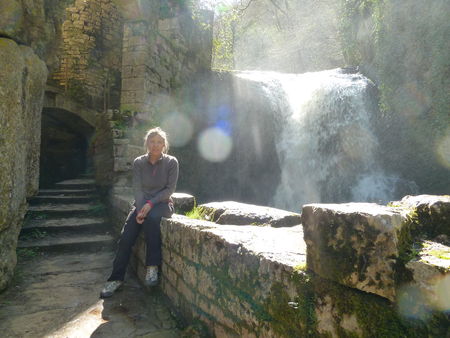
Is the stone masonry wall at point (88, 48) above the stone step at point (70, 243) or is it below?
above

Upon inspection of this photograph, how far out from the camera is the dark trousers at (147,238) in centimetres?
298

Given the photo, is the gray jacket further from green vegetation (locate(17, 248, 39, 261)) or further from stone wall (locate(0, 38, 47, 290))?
green vegetation (locate(17, 248, 39, 261))

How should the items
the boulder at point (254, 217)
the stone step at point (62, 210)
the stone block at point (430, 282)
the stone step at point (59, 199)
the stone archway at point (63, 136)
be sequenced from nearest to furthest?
the stone block at point (430, 282) → the boulder at point (254, 217) → the stone step at point (62, 210) → the stone step at point (59, 199) → the stone archway at point (63, 136)

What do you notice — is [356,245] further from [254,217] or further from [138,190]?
[138,190]

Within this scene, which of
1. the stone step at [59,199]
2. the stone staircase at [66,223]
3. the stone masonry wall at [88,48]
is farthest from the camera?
the stone masonry wall at [88,48]

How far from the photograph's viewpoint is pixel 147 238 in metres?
3.05

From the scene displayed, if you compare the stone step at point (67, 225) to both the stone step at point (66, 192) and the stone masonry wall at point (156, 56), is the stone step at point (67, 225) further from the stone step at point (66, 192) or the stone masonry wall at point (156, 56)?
the stone masonry wall at point (156, 56)

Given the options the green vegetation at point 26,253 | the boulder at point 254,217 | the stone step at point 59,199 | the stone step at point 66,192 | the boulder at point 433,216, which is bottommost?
the green vegetation at point 26,253

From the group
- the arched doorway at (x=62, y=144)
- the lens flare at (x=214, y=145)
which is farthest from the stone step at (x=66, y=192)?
the arched doorway at (x=62, y=144)

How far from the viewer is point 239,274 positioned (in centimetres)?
177

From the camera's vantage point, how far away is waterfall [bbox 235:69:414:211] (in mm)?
8797

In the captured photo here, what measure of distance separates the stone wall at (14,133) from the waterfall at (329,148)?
6.86 m

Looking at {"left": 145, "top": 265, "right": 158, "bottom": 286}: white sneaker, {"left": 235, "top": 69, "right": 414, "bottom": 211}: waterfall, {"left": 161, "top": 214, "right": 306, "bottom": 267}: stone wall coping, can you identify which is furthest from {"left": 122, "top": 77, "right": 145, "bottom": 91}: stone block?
{"left": 161, "top": 214, "right": 306, "bottom": 267}: stone wall coping

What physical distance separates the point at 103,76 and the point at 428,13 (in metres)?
10.4
